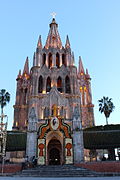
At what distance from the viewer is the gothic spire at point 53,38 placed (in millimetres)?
50834

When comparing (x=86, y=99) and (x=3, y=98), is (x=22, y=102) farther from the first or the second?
(x=86, y=99)

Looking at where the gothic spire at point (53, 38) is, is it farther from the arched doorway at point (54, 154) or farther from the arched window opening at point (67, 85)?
the arched doorway at point (54, 154)

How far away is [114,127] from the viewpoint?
29.1 meters

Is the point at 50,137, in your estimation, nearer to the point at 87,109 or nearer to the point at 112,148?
the point at 112,148

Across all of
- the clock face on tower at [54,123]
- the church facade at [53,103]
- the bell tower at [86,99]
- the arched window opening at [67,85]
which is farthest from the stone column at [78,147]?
the arched window opening at [67,85]

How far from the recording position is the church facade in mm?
25156

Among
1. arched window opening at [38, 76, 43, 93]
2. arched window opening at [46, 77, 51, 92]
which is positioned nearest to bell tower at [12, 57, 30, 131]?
arched window opening at [38, 76, 43, 93]

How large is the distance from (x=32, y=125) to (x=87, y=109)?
20.7 meters

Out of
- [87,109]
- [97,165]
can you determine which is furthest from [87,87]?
[97,165]

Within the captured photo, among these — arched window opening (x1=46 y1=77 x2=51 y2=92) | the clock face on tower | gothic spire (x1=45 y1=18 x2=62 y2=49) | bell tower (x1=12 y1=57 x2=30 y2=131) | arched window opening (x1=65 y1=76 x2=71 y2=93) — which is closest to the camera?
the clock face on tower

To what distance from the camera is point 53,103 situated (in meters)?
39.1

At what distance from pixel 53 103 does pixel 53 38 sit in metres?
22.4

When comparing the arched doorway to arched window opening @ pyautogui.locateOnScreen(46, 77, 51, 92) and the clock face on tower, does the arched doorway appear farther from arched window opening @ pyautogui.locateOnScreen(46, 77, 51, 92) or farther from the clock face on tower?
arched window opening @ pyautogui.locateOnScreen(46, 77, 51, 92)

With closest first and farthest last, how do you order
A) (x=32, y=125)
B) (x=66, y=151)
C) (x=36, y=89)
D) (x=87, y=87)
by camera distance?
(x=66, y=151)
(x=32, y=125)
(x=36, y=89)
(x=87, y=87)
